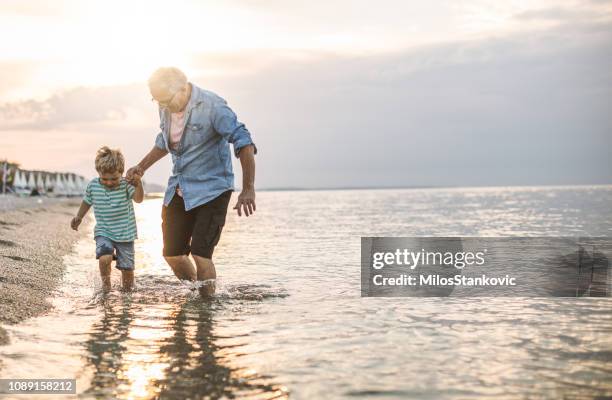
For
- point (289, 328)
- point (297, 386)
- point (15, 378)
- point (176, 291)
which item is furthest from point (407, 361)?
point (176, 291)

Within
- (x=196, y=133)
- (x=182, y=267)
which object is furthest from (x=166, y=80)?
(x=182, y=267)

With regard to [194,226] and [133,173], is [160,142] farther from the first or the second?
[194,226]

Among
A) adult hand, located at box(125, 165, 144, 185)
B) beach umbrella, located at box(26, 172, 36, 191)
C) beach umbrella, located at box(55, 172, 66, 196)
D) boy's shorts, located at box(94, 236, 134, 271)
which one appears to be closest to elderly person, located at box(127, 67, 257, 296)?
adult hand, located at box(125, 165, 144, 185)

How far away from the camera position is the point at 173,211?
6430mm

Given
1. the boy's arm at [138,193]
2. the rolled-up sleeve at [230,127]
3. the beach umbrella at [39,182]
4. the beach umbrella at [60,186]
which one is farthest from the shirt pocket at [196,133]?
the beach umbrella at [60,186]

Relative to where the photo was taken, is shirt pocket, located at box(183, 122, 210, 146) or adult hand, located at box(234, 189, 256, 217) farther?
shirt pocket, located at box(183, 122, 210, 146)

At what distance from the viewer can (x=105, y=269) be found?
7.09 metres

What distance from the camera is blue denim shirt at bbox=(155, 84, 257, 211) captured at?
19.4ft

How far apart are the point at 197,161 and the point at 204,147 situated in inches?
5.8

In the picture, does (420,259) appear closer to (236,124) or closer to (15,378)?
(236,124)

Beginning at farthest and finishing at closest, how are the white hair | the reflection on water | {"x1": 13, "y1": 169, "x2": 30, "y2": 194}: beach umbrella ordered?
{"x1": 13, "y1": 169, "x2": 30, "y2": 194}: beach umbrella → the white hair → the reflection on water

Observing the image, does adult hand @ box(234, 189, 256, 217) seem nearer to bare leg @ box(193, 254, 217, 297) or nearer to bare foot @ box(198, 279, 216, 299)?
bare leg @ box(193, 254, 217, 297)

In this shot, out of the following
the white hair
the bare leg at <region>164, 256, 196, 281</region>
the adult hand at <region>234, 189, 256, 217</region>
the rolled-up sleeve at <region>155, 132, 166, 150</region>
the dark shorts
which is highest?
the white hair

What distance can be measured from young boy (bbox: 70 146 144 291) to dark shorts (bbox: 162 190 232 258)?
1.69 ft
